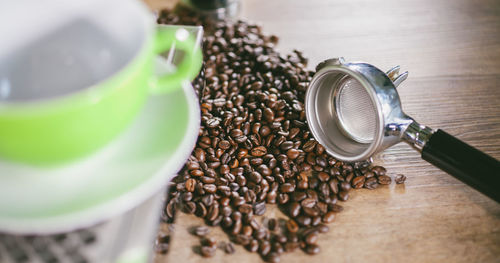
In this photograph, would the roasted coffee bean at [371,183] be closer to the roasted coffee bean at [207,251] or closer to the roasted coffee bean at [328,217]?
the roasted coffee bean at [328,217]

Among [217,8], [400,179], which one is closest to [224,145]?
[400,179]

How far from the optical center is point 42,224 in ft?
1.33

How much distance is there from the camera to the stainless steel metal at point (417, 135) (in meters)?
0.67

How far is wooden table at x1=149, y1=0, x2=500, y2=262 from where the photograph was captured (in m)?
0.65

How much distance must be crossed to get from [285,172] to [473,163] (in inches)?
10.3

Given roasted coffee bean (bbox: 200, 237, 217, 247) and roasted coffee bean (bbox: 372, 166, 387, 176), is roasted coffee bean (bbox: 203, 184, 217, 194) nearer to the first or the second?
roasted coffee bean (bbox: 200, 237, 217, 247)

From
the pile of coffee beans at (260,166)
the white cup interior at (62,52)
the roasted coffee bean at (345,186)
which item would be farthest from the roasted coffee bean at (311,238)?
the white cup interior at (62,52)

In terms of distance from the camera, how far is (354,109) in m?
0.76

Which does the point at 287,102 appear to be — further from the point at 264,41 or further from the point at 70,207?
the point at 70,207

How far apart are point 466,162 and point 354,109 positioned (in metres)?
0.19

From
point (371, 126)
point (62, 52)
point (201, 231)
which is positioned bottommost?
point (201, 231)

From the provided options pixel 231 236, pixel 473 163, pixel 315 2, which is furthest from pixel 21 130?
pixel 315 2

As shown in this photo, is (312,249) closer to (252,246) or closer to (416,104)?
(252,246)

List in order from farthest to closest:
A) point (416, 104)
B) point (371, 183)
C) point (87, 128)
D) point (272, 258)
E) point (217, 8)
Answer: point (217, 8) → point (416, 104) → point (371, 183) → point (272, 258) → point (87, 128)
